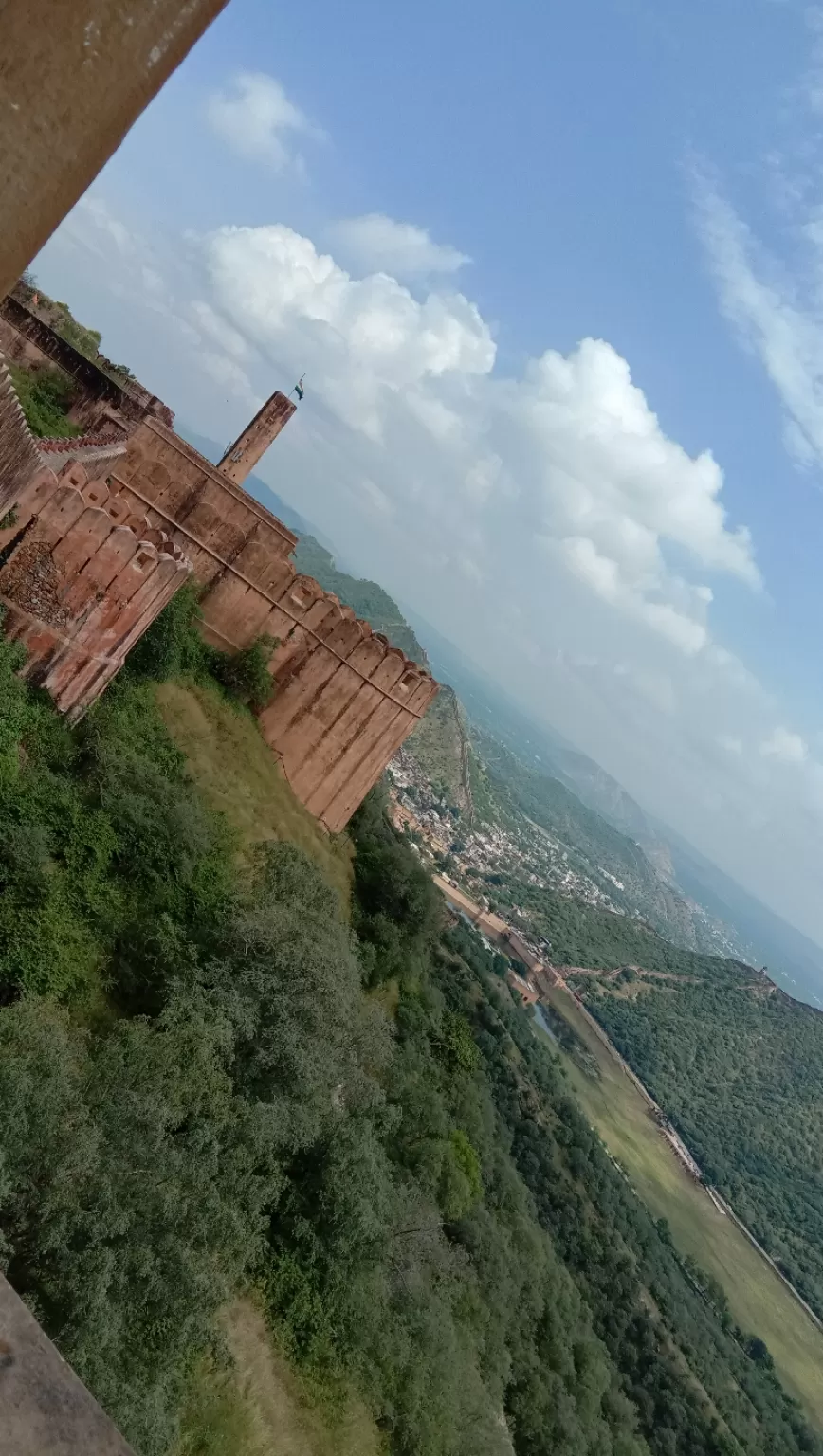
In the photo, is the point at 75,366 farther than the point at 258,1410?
Yes

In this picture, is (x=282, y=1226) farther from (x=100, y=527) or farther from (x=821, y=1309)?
(x=821, y=1309)

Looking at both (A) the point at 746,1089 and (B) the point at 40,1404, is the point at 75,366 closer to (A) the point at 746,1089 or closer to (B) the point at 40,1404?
(B) the point at 40,1404

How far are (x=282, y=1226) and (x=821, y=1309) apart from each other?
77586 mm

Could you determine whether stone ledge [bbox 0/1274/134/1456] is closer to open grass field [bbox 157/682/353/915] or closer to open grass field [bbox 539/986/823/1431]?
open grass field [bbox 157/682/353/915]


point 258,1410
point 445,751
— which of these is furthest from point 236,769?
point 445,751

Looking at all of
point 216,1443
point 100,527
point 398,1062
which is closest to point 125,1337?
point 216,1443

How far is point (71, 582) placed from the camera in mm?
14211

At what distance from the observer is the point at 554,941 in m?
104

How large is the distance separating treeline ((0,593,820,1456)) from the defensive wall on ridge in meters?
1.87

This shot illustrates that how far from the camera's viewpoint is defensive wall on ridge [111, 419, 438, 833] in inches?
818

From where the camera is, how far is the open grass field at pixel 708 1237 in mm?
58406

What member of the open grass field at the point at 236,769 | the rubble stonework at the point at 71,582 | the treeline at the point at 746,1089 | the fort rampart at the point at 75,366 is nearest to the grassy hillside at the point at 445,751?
the treeline at the point at 746,1089

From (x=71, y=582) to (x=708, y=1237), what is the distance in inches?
2925

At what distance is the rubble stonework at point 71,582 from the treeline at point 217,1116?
0.68m
